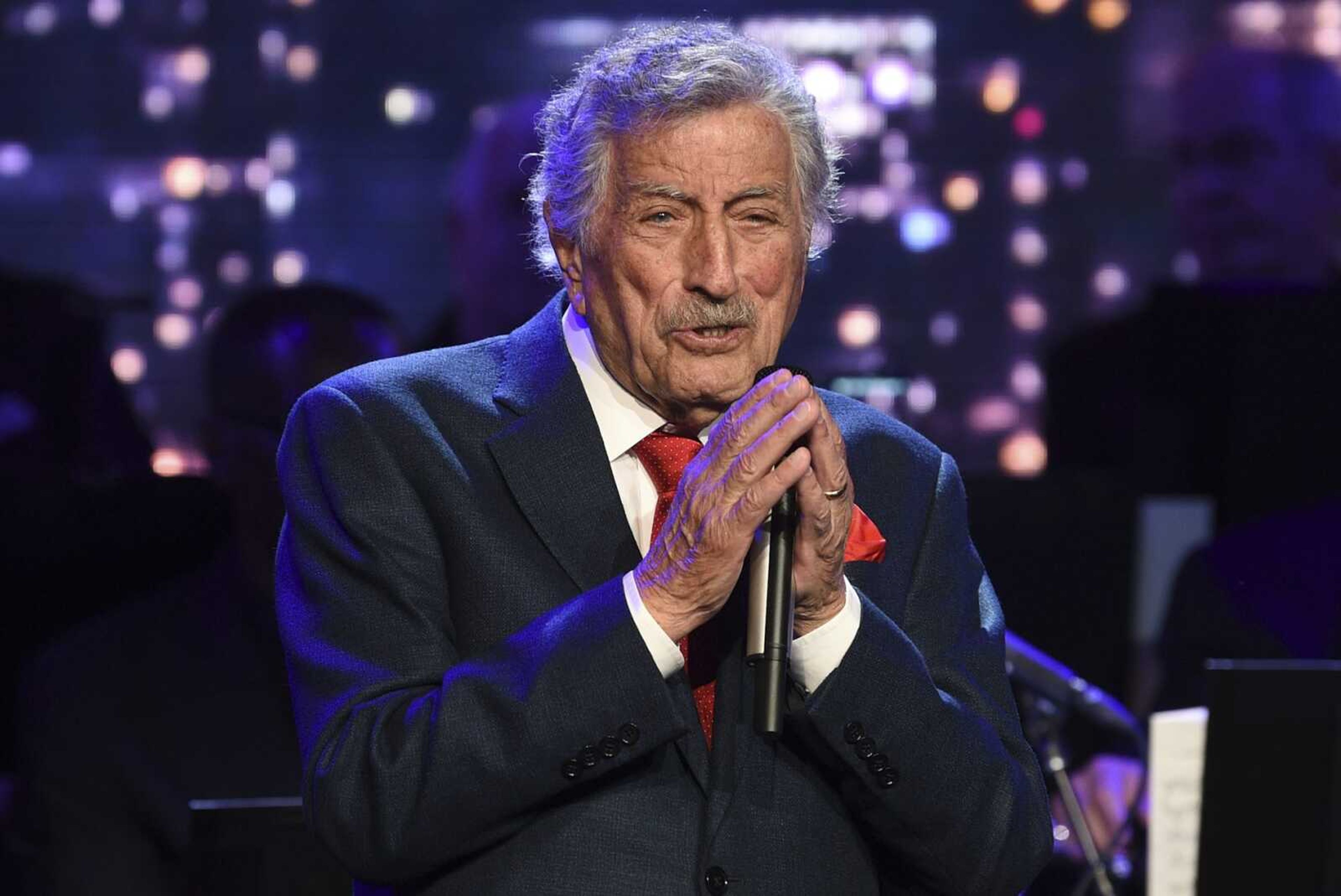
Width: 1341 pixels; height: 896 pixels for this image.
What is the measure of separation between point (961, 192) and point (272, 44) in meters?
1.67

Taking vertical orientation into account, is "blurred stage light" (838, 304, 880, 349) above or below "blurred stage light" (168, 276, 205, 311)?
below

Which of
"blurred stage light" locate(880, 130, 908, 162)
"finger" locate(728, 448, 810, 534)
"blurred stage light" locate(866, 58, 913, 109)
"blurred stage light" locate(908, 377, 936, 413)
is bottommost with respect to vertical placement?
"blurred stage light" locate(908, 377, 936, 413)

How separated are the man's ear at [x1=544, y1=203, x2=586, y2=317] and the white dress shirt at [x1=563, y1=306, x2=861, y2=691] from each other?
0.09ft

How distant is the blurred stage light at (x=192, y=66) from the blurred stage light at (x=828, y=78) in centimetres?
139

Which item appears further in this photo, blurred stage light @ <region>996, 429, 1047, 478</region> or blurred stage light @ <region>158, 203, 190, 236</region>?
blurred stage light @ <region>996, 429, 1047, 478</region>

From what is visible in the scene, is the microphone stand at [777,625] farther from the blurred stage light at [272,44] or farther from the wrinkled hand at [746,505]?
the blurred stage light at [272,44]

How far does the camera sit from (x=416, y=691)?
5.68 feet

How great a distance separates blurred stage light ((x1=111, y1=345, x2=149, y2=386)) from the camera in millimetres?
4070

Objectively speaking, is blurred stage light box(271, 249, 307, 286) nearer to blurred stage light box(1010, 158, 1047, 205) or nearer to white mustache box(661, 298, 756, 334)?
blurred stage light box(1010, 158, 1047, 205)

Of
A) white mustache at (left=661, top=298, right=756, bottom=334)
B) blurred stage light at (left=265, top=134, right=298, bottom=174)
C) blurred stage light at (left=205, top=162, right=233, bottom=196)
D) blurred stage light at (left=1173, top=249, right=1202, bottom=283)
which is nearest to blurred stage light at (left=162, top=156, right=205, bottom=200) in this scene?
blurred stage light at (left=205, top=162, right=233, bottom=196)

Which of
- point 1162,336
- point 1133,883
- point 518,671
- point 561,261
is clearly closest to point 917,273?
point 1162,336

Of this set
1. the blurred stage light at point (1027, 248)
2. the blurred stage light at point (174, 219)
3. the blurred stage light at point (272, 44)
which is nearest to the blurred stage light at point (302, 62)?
the blurred stage light at point (272, 44)

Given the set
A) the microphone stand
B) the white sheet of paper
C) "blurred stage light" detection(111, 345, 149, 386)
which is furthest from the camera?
"blurred stage light" detection(111, 345, 149, 386)

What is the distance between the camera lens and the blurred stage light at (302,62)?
4156 millimetres
